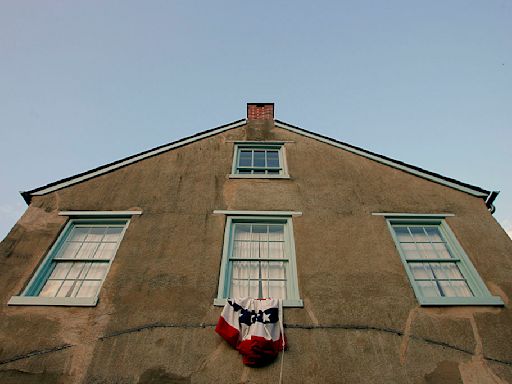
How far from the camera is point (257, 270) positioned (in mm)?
7035

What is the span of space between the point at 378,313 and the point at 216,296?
2.78 m

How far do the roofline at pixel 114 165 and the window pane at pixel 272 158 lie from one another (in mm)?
1707

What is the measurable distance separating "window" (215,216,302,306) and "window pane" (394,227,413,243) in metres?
2.37

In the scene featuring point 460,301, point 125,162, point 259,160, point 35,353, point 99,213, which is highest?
point 259,160

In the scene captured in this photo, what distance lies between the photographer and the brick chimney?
12008mm

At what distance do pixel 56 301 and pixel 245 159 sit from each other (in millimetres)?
5877

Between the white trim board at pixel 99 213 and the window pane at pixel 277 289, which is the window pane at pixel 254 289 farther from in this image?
the white trim board at pixel 99 213

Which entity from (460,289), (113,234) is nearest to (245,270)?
(113,234)

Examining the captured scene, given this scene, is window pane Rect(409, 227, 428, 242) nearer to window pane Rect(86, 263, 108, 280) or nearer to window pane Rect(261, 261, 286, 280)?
window pane Rect(261, 261, 286, 280)

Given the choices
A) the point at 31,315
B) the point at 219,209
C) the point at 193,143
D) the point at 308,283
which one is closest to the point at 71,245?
the point at 31,315

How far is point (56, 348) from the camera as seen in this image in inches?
222

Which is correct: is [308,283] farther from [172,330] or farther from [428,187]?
[428,187]

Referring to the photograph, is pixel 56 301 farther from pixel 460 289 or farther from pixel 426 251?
pixel 460 289

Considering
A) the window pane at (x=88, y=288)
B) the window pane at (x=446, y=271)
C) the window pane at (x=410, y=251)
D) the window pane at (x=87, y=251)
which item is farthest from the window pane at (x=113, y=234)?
the window pane at (x=446, y=271)
